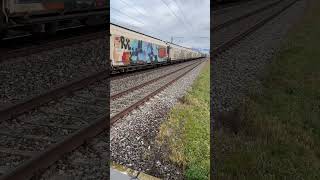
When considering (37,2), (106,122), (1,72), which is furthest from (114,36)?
(106,122)

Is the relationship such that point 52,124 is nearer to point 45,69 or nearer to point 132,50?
point 45,69

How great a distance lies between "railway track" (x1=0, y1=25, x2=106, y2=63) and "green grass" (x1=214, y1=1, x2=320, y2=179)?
8233mm

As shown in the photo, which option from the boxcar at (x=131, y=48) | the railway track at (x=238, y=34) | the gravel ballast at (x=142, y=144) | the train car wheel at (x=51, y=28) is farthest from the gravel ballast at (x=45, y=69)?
the railway track at (x=238, y=34)

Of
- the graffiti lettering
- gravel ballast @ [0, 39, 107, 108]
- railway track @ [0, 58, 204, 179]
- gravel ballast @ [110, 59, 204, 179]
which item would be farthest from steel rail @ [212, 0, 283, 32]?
gravel ballast @ [110, 59, 204, 179]

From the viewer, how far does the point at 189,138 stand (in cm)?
788

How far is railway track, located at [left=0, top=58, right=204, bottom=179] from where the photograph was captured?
5.55 m

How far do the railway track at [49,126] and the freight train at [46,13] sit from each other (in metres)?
4.79

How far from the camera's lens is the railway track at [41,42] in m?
13.4

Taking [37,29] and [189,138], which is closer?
[189,138]

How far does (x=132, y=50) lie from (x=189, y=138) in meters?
13.9

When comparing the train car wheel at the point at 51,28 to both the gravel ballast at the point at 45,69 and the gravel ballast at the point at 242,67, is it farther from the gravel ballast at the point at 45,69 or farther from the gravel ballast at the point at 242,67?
the gravel ballast at the point at 242,67

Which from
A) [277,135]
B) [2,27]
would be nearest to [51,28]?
[2,27]

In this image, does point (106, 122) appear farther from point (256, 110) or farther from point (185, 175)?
point (256, 110)

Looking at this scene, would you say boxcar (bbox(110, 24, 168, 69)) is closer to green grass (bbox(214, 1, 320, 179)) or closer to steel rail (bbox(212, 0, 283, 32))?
steel rail (bbox(212, 0, 283, 32))
